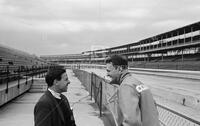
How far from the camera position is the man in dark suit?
100 inches

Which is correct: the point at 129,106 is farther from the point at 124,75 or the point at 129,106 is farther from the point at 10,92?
the point at 10,92

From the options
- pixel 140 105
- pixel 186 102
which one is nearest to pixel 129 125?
pixel 140 105

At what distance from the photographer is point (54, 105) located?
2615mm

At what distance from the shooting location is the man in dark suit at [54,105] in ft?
8.36

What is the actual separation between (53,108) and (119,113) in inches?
23.9

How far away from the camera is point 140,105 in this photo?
8.66 feet

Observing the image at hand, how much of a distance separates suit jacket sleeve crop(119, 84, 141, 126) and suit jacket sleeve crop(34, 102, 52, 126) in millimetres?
626

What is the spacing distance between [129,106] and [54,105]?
0.65 metres

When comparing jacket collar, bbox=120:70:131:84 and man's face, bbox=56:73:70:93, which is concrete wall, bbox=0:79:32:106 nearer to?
man's face, bbox=56:73:70:93

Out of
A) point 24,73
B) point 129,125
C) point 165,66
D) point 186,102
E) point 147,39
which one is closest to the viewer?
point 129,125

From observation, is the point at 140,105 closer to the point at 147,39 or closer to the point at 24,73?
the point at 24,73

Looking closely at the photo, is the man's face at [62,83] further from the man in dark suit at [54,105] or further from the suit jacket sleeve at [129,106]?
the suit jacket sleeve at [129,106]

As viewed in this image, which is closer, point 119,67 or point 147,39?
point 119,67

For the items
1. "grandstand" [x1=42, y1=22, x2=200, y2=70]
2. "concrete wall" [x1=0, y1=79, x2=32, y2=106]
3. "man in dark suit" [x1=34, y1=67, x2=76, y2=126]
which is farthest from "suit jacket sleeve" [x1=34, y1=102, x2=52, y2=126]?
"grandstand" [x1=42, y1=22, x2=200, y2=70]
